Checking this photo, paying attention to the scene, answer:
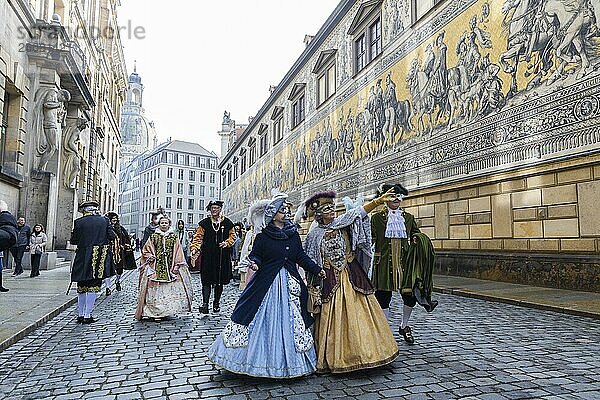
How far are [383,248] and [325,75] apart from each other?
66.2ft

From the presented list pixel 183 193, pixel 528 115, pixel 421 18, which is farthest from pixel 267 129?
pixel 183 193

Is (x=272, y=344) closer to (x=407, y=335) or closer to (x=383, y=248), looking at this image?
(x=407, y=335)

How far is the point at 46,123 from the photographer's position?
15.3 meters

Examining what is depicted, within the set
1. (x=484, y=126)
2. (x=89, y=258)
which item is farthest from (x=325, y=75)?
(x=89, y=258)

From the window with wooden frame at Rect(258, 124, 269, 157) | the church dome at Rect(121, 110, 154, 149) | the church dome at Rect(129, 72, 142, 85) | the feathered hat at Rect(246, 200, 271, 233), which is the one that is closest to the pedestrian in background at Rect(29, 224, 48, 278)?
the feathered hat at Rect(246, 200, 271, 233)

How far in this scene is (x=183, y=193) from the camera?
3351 inches

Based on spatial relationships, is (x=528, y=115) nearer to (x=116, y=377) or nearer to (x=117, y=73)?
(x=116, y=377)

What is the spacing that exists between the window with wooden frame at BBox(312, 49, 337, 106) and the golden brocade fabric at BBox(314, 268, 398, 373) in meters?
19.6

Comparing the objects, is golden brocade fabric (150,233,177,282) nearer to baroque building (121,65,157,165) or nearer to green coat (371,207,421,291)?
green coat (371,207,421,291)

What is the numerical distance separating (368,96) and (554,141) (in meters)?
9.46

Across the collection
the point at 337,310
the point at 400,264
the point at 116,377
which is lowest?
the point at 116,377

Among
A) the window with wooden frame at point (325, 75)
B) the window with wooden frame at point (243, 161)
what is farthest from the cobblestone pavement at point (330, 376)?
the window with wooden frame at point (243, 161)

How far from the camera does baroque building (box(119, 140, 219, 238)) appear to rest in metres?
83.7

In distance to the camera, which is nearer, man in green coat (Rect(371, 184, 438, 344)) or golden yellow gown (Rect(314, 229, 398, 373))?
golden yellow gown (Rect(314, 229, 398, 373))
